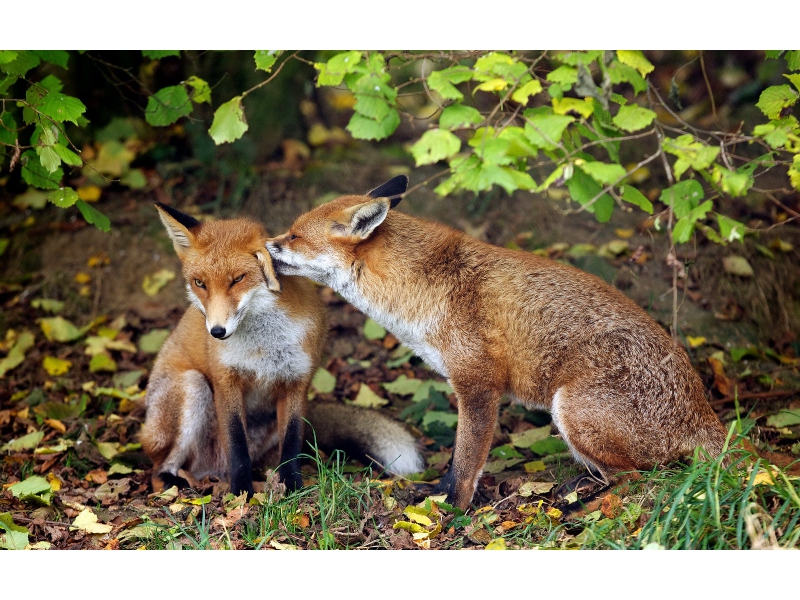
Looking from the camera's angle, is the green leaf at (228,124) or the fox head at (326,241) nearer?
the green leaf at (228,124)

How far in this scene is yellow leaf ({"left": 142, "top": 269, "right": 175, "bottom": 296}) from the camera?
6570 millimetres

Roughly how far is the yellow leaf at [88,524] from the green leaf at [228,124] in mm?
1970

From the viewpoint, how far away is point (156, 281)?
261 inches

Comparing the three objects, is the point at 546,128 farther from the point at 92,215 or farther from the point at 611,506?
the point at 92,215

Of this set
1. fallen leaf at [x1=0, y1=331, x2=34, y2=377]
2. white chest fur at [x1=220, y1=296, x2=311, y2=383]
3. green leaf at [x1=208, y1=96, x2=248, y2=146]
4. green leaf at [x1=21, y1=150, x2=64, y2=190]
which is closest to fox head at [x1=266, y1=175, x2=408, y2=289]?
white chest fur at [x1=220, y1=296, x2=311, y2=383]

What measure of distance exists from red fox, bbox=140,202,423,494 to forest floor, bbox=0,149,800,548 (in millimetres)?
215

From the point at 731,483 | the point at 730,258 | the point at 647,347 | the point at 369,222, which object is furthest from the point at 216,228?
the point at 730,258

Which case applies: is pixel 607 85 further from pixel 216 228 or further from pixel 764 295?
pixel 764 295

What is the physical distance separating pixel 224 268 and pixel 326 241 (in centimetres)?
53

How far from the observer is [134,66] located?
683cm

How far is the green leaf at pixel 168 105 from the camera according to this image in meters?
4.18

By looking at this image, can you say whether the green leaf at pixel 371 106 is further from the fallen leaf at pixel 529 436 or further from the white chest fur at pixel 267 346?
the fallen leaf at pixel 529 436

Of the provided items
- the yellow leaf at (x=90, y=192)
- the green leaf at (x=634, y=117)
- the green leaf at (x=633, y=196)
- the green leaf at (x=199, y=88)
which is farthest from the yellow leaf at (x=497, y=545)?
the yellow leaf at (x=90, y=192)

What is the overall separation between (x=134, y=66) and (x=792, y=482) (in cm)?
604
